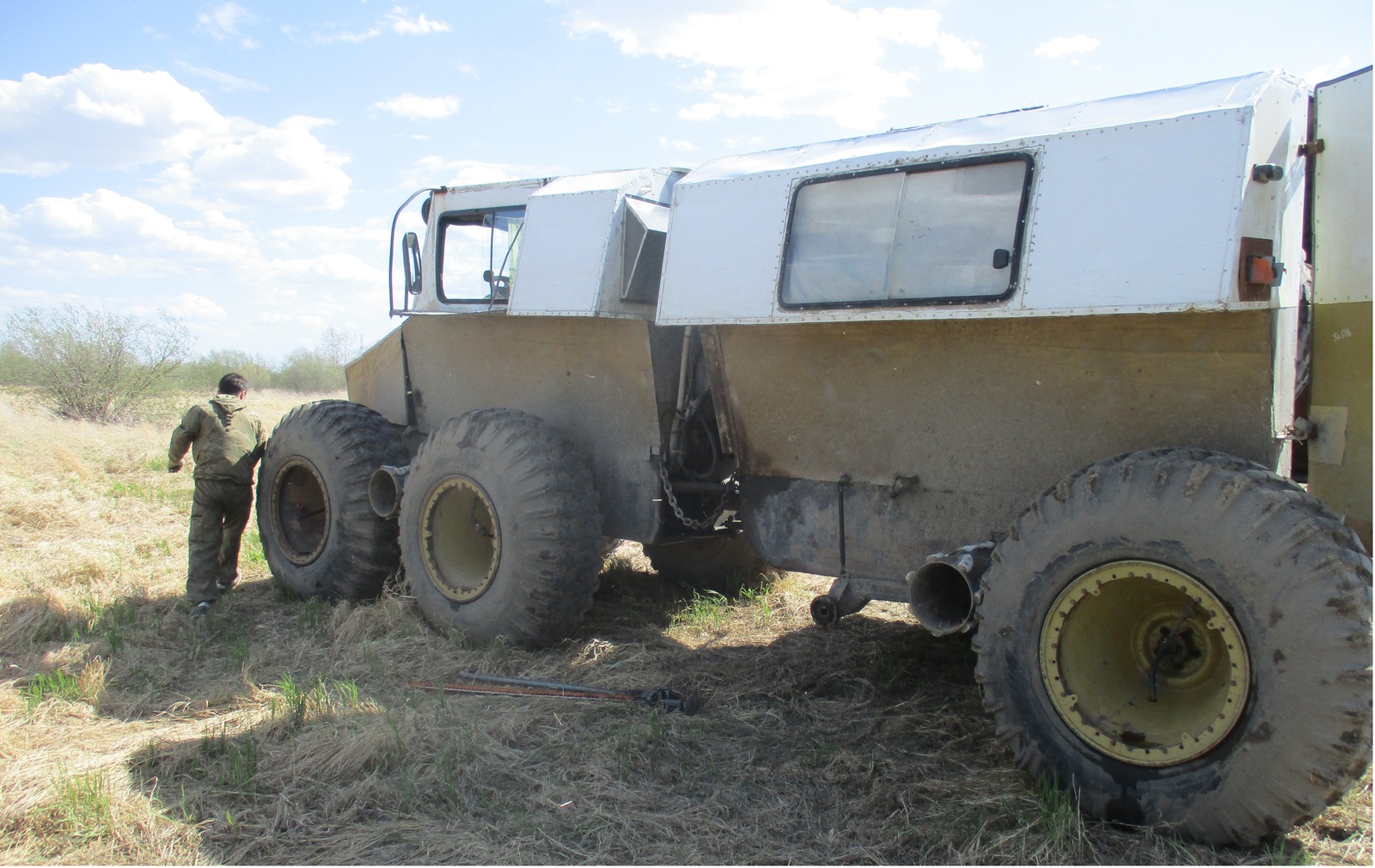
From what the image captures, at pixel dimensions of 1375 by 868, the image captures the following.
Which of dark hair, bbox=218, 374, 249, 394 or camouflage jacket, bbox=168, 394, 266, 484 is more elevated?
dark hair, bbox=218, 374, 249, 394

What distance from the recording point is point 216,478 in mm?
6762

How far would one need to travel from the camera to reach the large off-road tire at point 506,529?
5.31 metres

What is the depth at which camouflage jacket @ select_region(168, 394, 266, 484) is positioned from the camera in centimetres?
674

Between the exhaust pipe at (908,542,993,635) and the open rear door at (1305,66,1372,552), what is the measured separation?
1.43 meters

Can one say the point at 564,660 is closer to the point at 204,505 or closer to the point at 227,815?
the point at 227,815

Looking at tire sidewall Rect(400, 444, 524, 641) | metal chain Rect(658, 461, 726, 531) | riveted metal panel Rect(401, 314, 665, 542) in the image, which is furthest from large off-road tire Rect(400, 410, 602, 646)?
metal chain Rect(658, 461, 726, 531)

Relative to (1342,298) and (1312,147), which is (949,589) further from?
(1312,147)

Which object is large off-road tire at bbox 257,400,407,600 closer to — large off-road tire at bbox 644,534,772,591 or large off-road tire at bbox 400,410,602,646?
large off-road tire at bbox 400,410,602,646

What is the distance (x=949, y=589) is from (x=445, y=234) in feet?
14.0

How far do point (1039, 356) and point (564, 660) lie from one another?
9.89 feet

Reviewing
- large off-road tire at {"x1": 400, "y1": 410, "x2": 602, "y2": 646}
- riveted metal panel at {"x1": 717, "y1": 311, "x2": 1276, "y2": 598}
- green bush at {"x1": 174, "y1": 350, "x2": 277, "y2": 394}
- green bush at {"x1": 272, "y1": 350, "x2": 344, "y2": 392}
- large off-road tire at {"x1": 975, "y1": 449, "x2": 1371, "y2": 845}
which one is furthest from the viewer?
green bush at {"x1": 272, "y1": 350, "x2": 344, "y2": 392}

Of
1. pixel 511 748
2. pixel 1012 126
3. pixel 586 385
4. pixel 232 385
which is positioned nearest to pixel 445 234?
pixel 586 385

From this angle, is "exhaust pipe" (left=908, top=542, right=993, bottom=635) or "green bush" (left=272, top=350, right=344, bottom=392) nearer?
"exhaust pipe" (left=908, top=542, right=993, bottom=635)

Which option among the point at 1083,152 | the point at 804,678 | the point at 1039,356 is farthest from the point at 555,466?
the point at 1083,152
